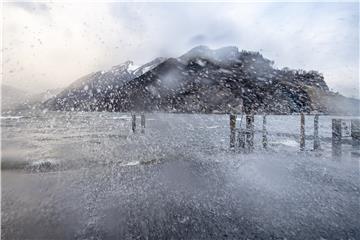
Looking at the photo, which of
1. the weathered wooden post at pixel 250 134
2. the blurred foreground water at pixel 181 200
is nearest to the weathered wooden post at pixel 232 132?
the weathered wooden post at pixel 250 134

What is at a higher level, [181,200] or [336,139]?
[336,139]

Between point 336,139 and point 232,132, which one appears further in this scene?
point 232,132

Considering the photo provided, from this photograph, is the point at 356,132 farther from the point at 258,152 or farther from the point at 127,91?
the point at 127,91

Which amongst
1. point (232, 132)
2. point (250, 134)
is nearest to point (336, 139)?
point (250, 134)

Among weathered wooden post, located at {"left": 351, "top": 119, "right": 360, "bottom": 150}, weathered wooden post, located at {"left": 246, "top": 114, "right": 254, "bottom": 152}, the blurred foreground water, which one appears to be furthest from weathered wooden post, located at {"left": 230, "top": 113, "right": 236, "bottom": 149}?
weathered wooden post, located at {"left": 351, "top": 119, "right": 360, "bottom": 150}

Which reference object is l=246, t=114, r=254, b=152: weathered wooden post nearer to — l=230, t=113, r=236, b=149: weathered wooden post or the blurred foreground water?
l=230, t=113, r=236, b=149: weathered wooden post

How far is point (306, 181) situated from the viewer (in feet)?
29.3

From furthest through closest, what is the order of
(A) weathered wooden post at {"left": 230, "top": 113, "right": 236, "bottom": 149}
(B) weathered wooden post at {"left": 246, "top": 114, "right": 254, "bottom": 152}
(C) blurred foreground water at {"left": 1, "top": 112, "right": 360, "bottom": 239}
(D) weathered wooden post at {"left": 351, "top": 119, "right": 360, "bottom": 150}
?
(A) weathered wooden post at {"left": 230, "top": 113, "right": 236, "bottom": 149}, (B) weathered wooden post at {"left": 246, "top": 114, "right": 254, "bottom": 152}, (D) weathered wooden post at {"left": 351, "top": 119, "right": 360, "bottom": 150}, (C) blurred foreground water at {"left": 1, "top": 112, "right": 360, "bottom": 239}

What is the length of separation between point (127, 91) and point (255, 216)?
186343mm

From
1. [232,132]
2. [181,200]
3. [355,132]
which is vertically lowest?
[181,200]

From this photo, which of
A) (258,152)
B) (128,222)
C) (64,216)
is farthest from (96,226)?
(258,152)

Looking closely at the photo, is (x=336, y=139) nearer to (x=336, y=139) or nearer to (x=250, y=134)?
(x=336, y=139)

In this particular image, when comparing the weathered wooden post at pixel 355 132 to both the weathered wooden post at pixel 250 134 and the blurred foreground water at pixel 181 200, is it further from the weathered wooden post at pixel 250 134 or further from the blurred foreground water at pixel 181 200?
the weathered wooden post at pixel 250 134

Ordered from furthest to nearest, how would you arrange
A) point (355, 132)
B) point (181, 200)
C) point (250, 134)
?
point (250, 134)
point (355, 132)
point (181, 200)
